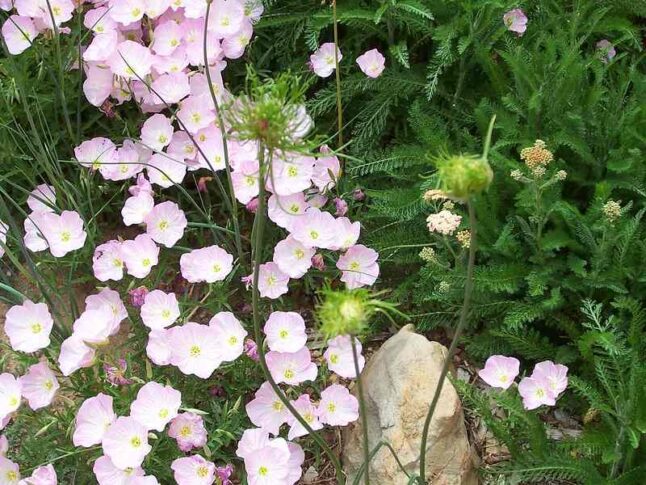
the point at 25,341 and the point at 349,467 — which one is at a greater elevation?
the point at 25,341

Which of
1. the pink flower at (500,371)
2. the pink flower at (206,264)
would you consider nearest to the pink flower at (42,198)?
the pink flower at (206,264)

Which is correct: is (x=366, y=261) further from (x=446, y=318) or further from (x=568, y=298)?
(x=568, y=298)

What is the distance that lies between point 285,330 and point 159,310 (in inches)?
14.6

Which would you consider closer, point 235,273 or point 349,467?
point 349,467

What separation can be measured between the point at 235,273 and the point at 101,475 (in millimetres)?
742

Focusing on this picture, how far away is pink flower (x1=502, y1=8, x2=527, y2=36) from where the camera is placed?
8.93 feet

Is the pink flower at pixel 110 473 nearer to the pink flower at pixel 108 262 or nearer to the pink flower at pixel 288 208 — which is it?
the pink flower at pixel 108 262

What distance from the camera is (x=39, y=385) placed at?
2.29 m

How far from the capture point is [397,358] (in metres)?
2.36

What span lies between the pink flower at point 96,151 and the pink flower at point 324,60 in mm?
719

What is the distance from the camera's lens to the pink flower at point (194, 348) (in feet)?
7.55

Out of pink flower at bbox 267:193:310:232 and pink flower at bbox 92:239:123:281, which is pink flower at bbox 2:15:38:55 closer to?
pink flower at bbox 92:239:123:281

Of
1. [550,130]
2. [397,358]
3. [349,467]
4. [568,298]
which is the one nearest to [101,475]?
[349,467]

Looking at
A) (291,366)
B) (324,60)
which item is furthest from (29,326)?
(324,60)
